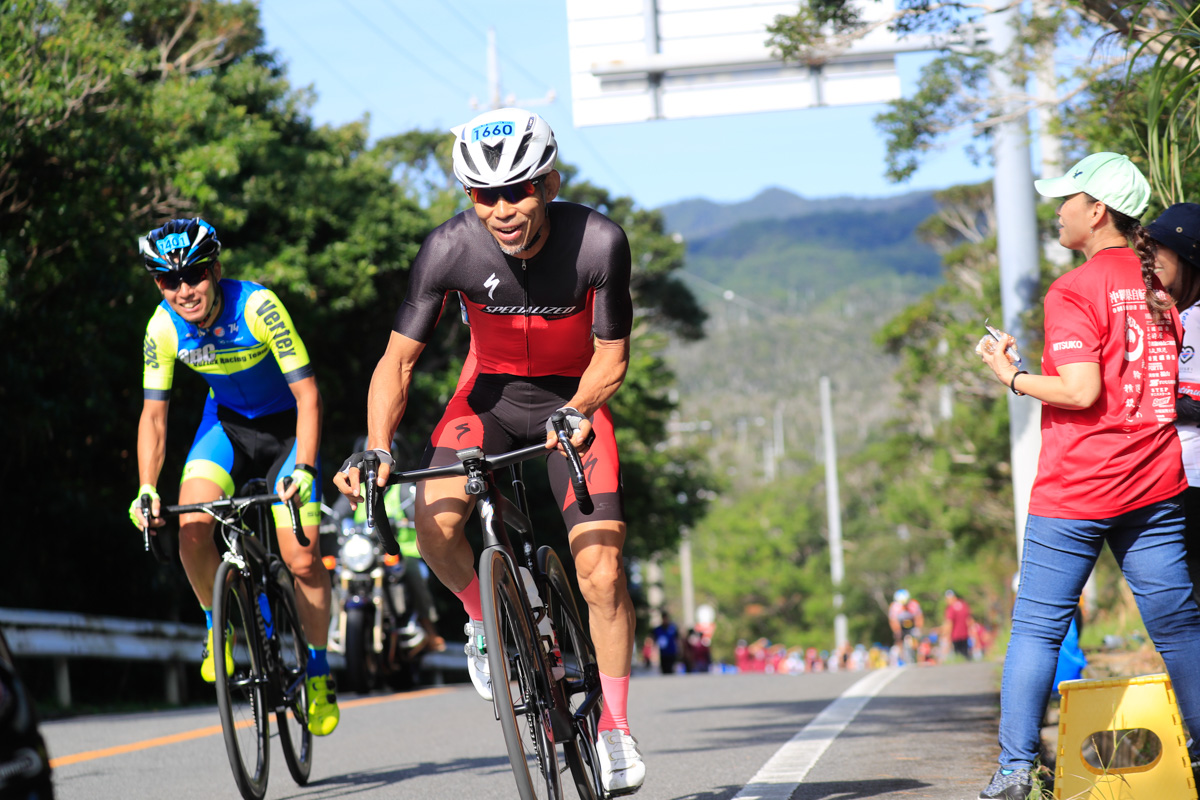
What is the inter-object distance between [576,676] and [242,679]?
1.70 m

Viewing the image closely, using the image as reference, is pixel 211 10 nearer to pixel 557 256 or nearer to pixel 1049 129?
pixel 1049 129

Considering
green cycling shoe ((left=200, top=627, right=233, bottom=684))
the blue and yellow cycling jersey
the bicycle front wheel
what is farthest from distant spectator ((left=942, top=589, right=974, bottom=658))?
the bicycle front wheel

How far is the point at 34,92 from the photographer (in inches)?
504

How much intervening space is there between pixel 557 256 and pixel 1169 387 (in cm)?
200

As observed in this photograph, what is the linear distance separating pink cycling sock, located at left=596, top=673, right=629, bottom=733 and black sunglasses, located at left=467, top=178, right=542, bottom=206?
5.36 ft

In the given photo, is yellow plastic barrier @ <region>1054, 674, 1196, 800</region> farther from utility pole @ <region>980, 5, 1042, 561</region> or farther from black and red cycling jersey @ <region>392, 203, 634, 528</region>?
utility pole @ <region>980, 5, 1042, 561</region>

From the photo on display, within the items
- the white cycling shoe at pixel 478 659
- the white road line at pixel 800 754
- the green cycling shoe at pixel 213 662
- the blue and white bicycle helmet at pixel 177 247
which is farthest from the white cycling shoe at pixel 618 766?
the blue and white bicycle helmet at pixel 177 247

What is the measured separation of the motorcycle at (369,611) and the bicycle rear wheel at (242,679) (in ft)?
18.2

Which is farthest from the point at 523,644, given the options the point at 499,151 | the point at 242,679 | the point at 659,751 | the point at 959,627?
the point at 959,627

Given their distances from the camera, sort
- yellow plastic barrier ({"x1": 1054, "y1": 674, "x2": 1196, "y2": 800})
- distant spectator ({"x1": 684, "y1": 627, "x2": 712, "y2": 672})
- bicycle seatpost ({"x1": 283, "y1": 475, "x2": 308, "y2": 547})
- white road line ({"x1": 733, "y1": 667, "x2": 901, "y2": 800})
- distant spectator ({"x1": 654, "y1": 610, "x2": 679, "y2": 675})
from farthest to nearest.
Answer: distant spectator ({"x1": 684, "y1": 627, "x2": 712, "y2": 672})
distant spectator ({"x1": 654, "y1": 610, "x2": 679, "y2": 675})
bicycle seatpost ({"x1": 283, "y1": 475, "x2": 308, "y2": 547})
white road line ({"x1": 733, "y1": 667, "x2": 901, "y2": 800})
yellow plastic barrier ({"x1": 1054, "y1": 674, "x2": 1196, "y2": 800})

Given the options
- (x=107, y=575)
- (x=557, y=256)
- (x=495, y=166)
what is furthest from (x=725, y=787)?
(x=107, y=575)

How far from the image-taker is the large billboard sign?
13.6m

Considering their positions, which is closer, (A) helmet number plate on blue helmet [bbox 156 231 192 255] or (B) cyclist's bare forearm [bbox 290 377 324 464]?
(A) helmet number plate on blue helmet [bbox 156 231 192 255]

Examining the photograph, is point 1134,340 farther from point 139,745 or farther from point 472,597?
point 139,745
